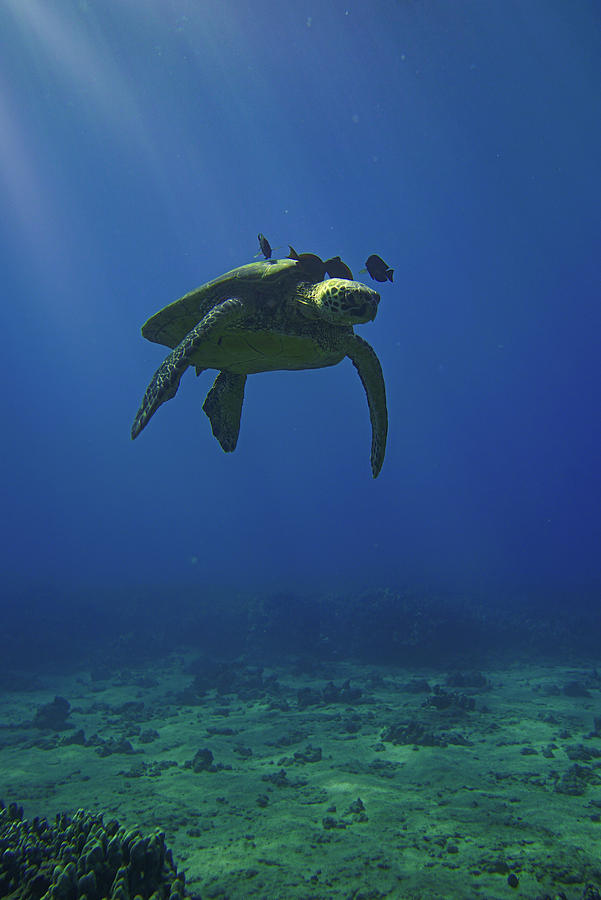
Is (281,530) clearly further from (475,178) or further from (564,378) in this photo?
(475,178)

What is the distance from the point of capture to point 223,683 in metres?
13.8

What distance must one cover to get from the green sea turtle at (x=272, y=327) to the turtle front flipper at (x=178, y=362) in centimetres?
1

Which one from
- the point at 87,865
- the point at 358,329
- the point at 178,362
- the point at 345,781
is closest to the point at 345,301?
the point at 178,362

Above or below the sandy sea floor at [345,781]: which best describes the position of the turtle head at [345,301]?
above

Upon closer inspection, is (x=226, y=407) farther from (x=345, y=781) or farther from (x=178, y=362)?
(x=345, y=781)

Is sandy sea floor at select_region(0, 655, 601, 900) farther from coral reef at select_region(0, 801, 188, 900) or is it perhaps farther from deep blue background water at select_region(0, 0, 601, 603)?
deep blue background water at select_region(0, 0, 601, 603)

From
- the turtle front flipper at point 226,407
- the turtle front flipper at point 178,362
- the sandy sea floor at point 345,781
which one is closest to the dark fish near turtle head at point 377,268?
the turtle front flipper at point 178,362

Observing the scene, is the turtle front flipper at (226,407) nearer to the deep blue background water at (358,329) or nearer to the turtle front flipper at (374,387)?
the turtle front flipper at (374,387)

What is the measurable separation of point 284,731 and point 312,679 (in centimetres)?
565

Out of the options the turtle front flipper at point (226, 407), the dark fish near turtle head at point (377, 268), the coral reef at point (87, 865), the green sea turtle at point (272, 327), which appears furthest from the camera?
the turtle front flipper at point (226, 407)

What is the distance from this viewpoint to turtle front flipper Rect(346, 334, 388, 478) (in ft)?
22.3

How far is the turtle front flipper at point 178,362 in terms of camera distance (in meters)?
5.77

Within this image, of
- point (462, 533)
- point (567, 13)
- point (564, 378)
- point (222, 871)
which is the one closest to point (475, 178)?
point (567, 13)

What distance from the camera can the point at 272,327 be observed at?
21.5 feet
